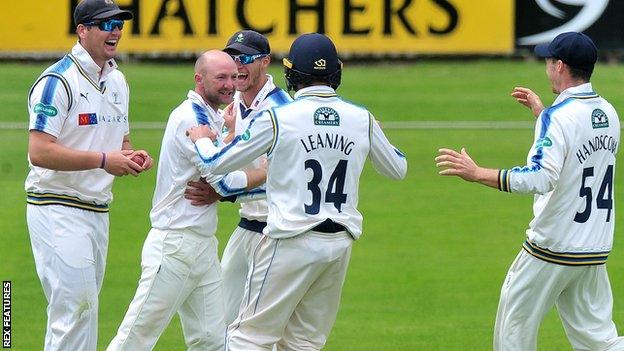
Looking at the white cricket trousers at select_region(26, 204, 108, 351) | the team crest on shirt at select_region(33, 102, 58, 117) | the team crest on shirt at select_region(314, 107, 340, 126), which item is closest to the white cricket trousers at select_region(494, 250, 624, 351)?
the team crest on shirt at select_region(314, 107, 340, 126)

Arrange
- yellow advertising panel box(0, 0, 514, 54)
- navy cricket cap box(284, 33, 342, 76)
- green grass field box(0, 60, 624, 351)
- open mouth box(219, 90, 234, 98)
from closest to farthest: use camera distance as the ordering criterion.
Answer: navy cricket cap box(284, 33, 342, 76), open mouth box(219, 90, 234, 98), green grass field box(0, 60, 624, 351), yellow advertising panel box(0, 0, 514, 54)

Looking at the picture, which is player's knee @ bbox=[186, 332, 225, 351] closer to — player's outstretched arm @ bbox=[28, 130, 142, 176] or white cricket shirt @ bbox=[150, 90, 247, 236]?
white cricket shirt @ bbox=[150, 90, 247, 236]

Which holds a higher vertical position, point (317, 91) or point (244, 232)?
point (317, 91)

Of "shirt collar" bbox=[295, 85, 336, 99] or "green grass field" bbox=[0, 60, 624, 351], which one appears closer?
"shirt collar" bbox=[295, 85, 336, 99]

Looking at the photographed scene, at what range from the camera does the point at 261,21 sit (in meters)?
24.6

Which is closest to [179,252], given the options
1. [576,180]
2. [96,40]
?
[96,40]

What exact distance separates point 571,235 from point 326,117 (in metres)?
1.70

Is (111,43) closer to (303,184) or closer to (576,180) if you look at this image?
(303,184)

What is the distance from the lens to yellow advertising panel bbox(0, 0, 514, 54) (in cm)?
2455

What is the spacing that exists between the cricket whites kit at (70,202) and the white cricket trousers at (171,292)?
0.26 metres

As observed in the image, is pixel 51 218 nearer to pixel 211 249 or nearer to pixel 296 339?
pixel 211 249

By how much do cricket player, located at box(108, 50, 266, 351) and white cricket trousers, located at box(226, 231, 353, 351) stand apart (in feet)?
1.94

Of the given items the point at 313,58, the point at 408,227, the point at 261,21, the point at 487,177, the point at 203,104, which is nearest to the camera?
the point at 313,58

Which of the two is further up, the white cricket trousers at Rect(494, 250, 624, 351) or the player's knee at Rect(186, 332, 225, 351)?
the white cricket trousers at Rect(494, 250, 624, 351)
